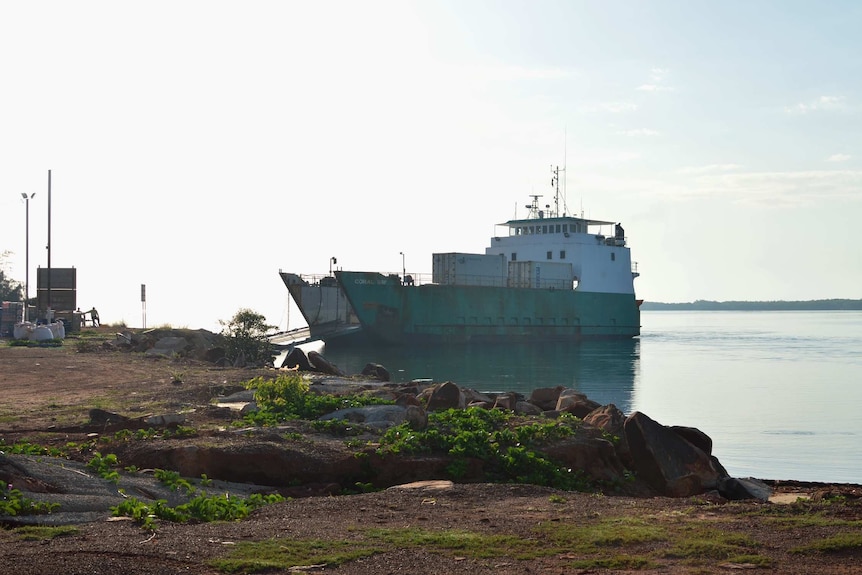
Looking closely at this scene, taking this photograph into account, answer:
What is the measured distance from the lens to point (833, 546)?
6.20m

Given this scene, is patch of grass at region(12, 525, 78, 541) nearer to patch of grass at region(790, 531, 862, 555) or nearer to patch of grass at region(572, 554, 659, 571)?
patch of grass at region(572, 554, 659, 571)

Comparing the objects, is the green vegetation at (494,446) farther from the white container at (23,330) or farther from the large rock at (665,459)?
the white container at (23,330)

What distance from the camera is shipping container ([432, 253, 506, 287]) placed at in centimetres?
5319

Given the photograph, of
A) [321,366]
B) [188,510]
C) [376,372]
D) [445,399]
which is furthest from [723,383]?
[188,510]

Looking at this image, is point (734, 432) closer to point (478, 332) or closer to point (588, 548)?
point (588, 548)

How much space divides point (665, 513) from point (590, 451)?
138 inches

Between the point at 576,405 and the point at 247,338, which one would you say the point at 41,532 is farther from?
the point at 247,338

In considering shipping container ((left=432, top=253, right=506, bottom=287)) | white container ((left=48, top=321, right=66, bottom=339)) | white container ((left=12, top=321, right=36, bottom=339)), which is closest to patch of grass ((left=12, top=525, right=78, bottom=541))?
white container ((left=12, top=321, right=36, bottom=339))

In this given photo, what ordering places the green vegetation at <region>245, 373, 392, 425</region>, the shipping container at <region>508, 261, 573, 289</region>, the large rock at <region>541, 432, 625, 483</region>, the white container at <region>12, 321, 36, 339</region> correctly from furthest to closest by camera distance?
the shipping container at <region>508, 261, 573, 289</region>, the white container at <region>12, 321, 36, 339</region>, the green vegetation at <region>245, 373, 392, 425</region>, the large rock at <region>541, 432, 625, 483</region>

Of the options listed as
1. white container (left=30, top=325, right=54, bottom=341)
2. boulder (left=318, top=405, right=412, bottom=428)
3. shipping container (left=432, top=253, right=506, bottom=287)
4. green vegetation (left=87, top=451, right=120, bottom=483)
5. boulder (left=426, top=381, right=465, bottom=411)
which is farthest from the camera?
shipping container (left=432, top=253, right=506, bottom=287)

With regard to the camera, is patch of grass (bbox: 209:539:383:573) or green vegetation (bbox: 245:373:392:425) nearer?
patch of grass (bbox: 209:539:383:573)

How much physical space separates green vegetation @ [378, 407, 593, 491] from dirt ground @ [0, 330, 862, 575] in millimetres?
1066

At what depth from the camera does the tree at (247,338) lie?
27.9 metres

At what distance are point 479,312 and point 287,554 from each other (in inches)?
1828
